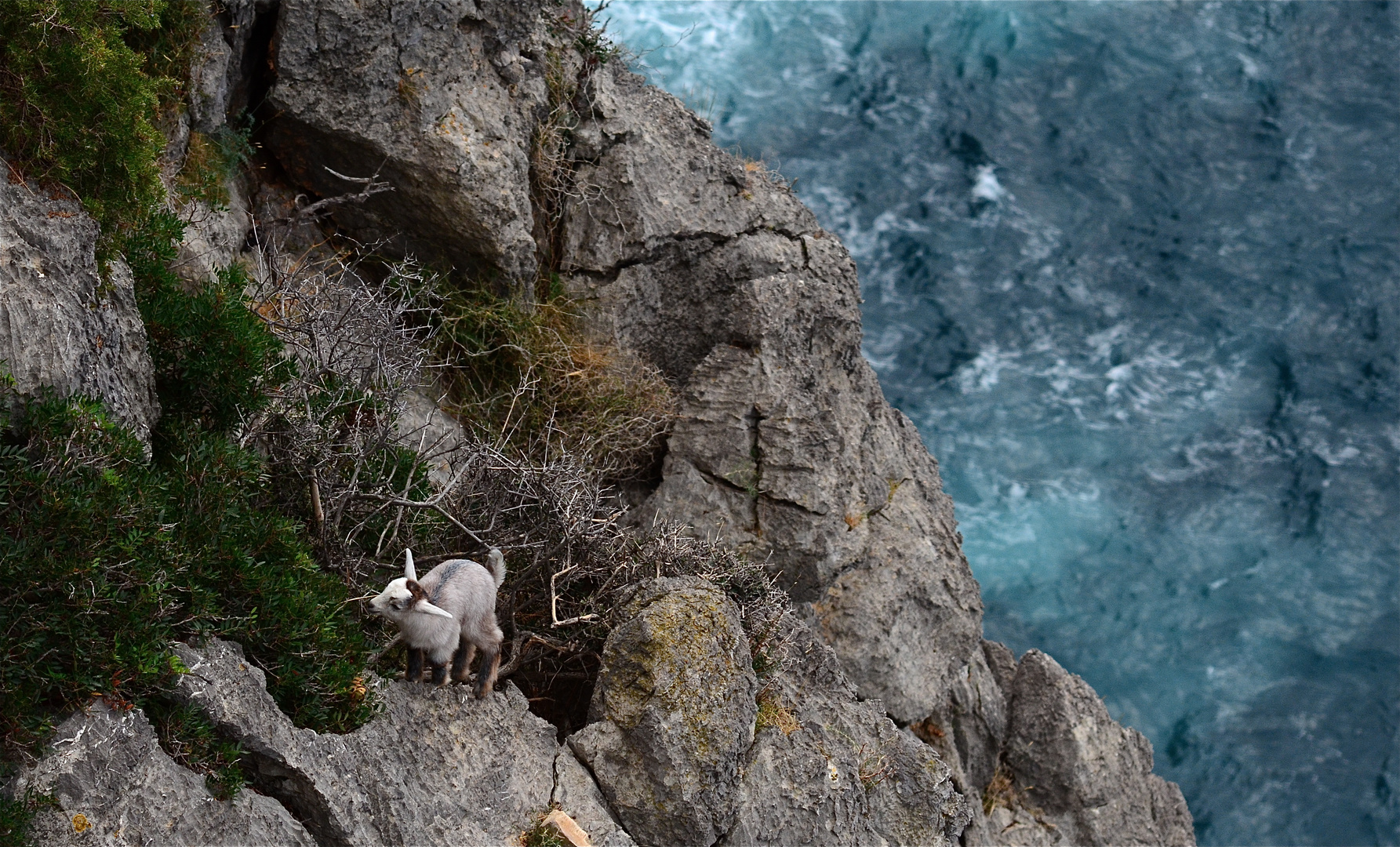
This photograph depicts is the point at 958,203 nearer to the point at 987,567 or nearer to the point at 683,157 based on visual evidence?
the point at 987,567

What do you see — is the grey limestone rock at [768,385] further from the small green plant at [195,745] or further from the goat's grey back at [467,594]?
the small green plant at [195,745]

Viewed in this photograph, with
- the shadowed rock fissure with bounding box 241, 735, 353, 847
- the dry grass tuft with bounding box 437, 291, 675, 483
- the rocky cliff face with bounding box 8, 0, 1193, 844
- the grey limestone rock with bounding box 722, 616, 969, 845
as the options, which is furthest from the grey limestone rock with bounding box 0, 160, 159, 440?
the grey limestone rock with bounding box 722, 616, 969, 845

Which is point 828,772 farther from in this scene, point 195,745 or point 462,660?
point 195,745

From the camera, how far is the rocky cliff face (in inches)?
295

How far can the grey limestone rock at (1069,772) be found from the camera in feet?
38.4

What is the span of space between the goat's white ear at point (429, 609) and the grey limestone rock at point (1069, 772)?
6994 mm

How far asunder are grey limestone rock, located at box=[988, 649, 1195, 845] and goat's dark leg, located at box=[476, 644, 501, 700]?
6.17 meters

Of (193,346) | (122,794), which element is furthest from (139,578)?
(193,346)


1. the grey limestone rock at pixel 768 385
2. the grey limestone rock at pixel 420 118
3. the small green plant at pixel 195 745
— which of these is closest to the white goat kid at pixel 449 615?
the small green plant at pixel 195 745

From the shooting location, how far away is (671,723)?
7500mm

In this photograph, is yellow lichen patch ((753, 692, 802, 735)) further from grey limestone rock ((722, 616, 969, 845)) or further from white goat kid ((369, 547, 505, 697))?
white goat kid ((369, 547, 505, 697))

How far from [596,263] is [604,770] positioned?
5.32m

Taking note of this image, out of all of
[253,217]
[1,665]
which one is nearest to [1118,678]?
[253,217]

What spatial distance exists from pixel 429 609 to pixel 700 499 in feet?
14.0
